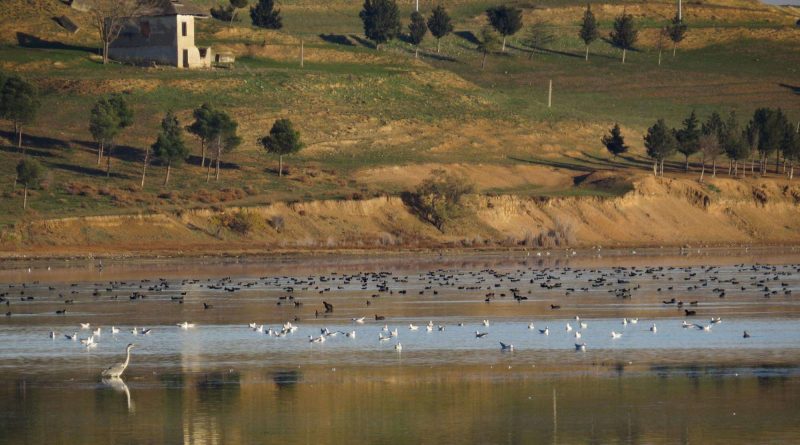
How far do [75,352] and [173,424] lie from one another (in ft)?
43.3

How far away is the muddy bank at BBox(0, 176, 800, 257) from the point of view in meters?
86.7

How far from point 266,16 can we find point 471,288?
11420cm

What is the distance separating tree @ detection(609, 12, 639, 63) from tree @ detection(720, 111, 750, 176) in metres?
54.1

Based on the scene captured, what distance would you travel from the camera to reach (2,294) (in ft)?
200

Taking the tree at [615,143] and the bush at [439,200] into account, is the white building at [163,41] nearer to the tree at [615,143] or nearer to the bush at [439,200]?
the bush at [439,200]

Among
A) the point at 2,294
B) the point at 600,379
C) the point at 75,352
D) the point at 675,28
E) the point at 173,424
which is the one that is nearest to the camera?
the point at 173,424

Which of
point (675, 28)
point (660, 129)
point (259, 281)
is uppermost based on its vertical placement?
point (675, 28)

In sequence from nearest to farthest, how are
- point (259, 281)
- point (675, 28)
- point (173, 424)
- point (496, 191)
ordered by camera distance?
point (173, 424)
point (259, 281)
point (496, 191)
point (675, 28)

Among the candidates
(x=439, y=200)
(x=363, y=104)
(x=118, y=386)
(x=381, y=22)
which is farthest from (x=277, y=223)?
(x=381, y=22)

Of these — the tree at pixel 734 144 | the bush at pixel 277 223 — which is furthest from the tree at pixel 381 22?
the bush at pixel 277 223

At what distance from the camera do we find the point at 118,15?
132 metres

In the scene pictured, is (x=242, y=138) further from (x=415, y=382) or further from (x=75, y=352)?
(x=415, y=382)

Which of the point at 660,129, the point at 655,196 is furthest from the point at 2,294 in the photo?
the point at 660,129

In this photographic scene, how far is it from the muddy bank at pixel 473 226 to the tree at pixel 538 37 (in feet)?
236
